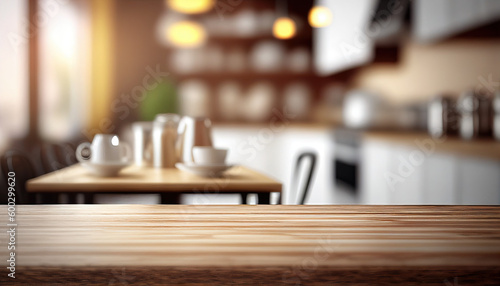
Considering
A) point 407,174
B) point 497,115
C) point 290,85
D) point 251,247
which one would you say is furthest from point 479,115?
point 290,85

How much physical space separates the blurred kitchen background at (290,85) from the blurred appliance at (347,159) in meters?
0.01

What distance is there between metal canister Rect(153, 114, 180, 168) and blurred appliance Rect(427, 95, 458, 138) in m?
1.78

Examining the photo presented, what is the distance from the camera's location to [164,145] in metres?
2.07

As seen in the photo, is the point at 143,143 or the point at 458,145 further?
the point at 458,145

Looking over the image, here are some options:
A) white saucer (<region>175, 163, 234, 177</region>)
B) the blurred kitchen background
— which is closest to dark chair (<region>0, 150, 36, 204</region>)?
white saucer (<region>175, 163, 234, 177</region>)

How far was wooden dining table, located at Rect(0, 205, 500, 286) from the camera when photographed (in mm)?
468

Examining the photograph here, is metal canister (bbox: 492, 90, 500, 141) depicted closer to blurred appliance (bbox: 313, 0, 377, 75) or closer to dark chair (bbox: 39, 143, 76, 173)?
blurred appliance (bbox: 313, 0, 377, 75)

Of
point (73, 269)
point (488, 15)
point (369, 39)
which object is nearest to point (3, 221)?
point (73, 269)

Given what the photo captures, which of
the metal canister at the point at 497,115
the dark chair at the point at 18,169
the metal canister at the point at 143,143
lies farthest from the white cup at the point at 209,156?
the metal canister at the point at 497,115

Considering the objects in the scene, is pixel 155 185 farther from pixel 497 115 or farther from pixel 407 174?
pixel 497 115

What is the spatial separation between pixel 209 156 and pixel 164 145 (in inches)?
13.3

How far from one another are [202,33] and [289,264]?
18.7 ft

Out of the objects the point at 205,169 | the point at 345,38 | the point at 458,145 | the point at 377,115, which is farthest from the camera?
the point at 345,38

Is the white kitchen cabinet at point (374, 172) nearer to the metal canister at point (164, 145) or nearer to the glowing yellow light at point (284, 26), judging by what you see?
the metal canister at point (164, 145)
